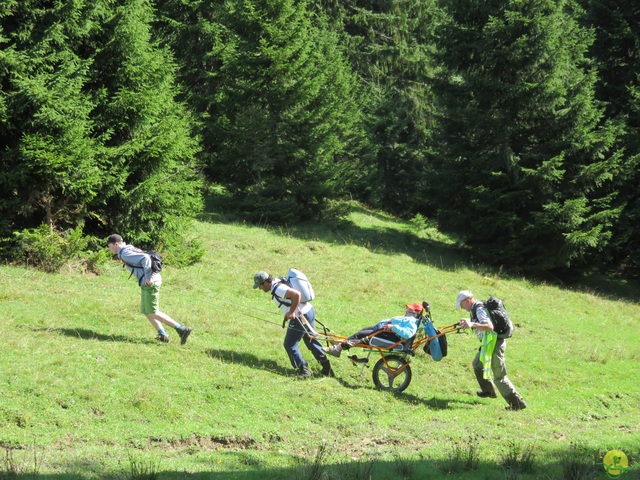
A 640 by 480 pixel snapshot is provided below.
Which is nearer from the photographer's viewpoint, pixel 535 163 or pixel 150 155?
pixel 150 155

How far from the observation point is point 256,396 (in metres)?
10.9

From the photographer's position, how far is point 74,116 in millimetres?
16797

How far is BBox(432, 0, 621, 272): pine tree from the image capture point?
2559cm

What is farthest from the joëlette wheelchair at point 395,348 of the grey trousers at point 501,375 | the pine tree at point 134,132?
the pine tree at point 134,132

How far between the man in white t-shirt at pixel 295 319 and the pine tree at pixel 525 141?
52.3 feet

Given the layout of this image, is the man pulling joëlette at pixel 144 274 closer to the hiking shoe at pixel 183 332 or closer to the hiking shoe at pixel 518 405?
the hiking shoe at pixel 183 332

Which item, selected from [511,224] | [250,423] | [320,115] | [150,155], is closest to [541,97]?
[511,224]

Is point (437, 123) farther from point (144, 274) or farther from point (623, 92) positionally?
point (144, 274)

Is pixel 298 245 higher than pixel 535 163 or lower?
lower

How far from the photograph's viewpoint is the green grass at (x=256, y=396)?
8.30 metres

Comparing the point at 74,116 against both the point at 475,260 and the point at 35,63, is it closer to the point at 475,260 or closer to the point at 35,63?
the point at 35,63

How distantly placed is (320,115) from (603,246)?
44.3 feet

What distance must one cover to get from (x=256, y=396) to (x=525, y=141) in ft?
67.6

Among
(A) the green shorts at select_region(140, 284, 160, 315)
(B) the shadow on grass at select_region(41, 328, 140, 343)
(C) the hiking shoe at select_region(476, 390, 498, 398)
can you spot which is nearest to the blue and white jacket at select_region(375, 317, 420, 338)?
(C) the hiking shoe at select_region(476, 390, 498, 398)
